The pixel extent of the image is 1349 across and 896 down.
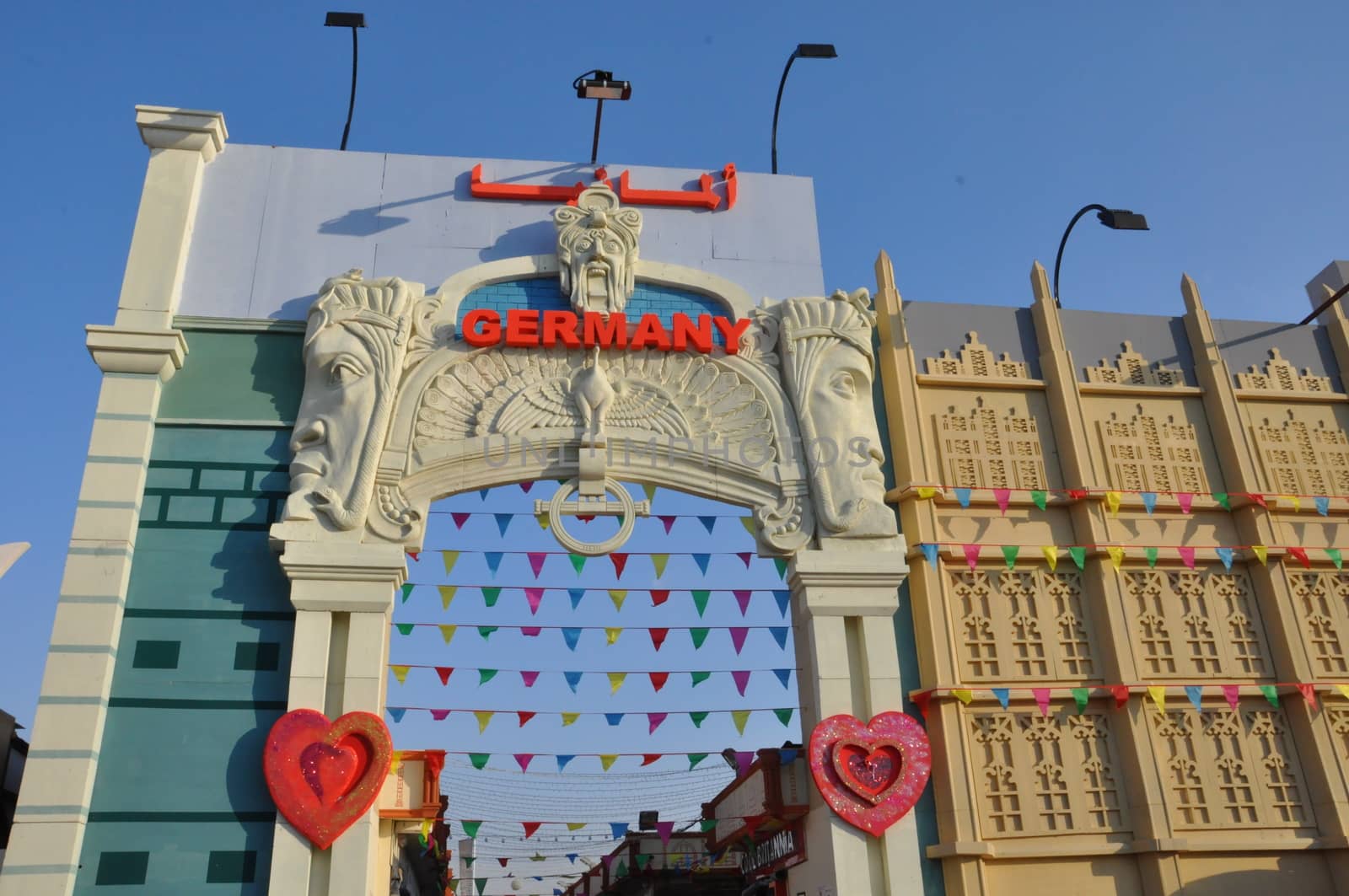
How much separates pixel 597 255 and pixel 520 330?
134cm

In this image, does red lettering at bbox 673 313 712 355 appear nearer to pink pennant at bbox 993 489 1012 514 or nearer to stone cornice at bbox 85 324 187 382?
pink pennant at bbox 993 489 1012 514

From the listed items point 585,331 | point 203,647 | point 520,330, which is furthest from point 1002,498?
point 203,647

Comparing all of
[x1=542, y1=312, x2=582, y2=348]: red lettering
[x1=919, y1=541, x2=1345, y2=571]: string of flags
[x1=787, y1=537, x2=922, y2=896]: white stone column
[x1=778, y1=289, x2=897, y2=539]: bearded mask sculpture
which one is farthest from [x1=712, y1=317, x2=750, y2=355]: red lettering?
[x1=919, y1=541, x2=1345, y2=571]: string of flags

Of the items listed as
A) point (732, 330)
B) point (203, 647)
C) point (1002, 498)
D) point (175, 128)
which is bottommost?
point (203, 647)

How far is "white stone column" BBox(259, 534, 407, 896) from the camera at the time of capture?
9.98 metres

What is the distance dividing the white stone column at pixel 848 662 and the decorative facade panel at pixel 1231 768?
10.0 feet

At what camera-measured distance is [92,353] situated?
1165cm

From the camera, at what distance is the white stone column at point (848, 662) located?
1042 centimetres

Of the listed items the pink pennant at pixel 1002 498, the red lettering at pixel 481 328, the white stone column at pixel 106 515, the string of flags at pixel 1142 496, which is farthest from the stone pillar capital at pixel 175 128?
the pink pennant at pixel 1002 498

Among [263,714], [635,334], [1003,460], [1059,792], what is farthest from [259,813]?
[1003,460]

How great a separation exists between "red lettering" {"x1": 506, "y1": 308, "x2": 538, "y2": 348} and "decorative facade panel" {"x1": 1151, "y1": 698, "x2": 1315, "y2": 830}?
8.10 meters

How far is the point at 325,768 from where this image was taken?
10000 millimetres

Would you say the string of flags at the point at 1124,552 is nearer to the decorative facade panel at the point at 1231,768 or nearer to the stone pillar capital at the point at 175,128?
the decorative facade panel at the point at 1231,768

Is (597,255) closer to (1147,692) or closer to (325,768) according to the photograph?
(325,768)
